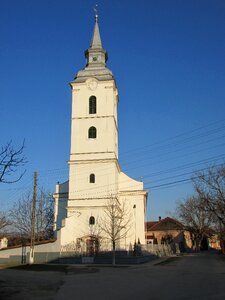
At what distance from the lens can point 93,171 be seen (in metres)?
40.1

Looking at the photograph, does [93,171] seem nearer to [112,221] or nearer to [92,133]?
[92,133]

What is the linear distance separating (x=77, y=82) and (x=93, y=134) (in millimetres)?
6948

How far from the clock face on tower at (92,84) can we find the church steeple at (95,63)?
517mm

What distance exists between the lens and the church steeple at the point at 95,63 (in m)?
44.2

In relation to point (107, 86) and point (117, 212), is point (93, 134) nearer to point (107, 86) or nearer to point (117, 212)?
point (107, 86)

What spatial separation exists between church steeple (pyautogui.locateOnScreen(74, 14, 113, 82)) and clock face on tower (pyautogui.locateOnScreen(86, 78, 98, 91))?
517 mm

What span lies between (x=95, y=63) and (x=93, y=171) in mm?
14662

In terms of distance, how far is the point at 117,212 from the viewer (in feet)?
127

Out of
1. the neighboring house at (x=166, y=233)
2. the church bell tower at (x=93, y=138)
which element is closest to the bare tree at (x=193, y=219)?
the neighboring house at (x=166, y=233)

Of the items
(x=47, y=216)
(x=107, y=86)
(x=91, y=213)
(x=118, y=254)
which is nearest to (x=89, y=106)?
(x=107, y=86)

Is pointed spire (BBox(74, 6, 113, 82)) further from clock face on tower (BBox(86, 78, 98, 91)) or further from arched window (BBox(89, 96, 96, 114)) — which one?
arched window (BBox(89, 96, 96, 114))

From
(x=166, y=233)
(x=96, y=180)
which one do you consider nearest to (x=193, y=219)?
(x=166, y=233)

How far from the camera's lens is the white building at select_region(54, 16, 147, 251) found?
3834 cm

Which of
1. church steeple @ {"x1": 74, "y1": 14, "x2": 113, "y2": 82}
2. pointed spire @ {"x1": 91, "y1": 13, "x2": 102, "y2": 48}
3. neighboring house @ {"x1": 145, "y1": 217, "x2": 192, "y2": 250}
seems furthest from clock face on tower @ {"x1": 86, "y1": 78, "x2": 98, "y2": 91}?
neighboring house @ {"x1": 145, "y1": 217, "x2": 192, "y2": 250}
